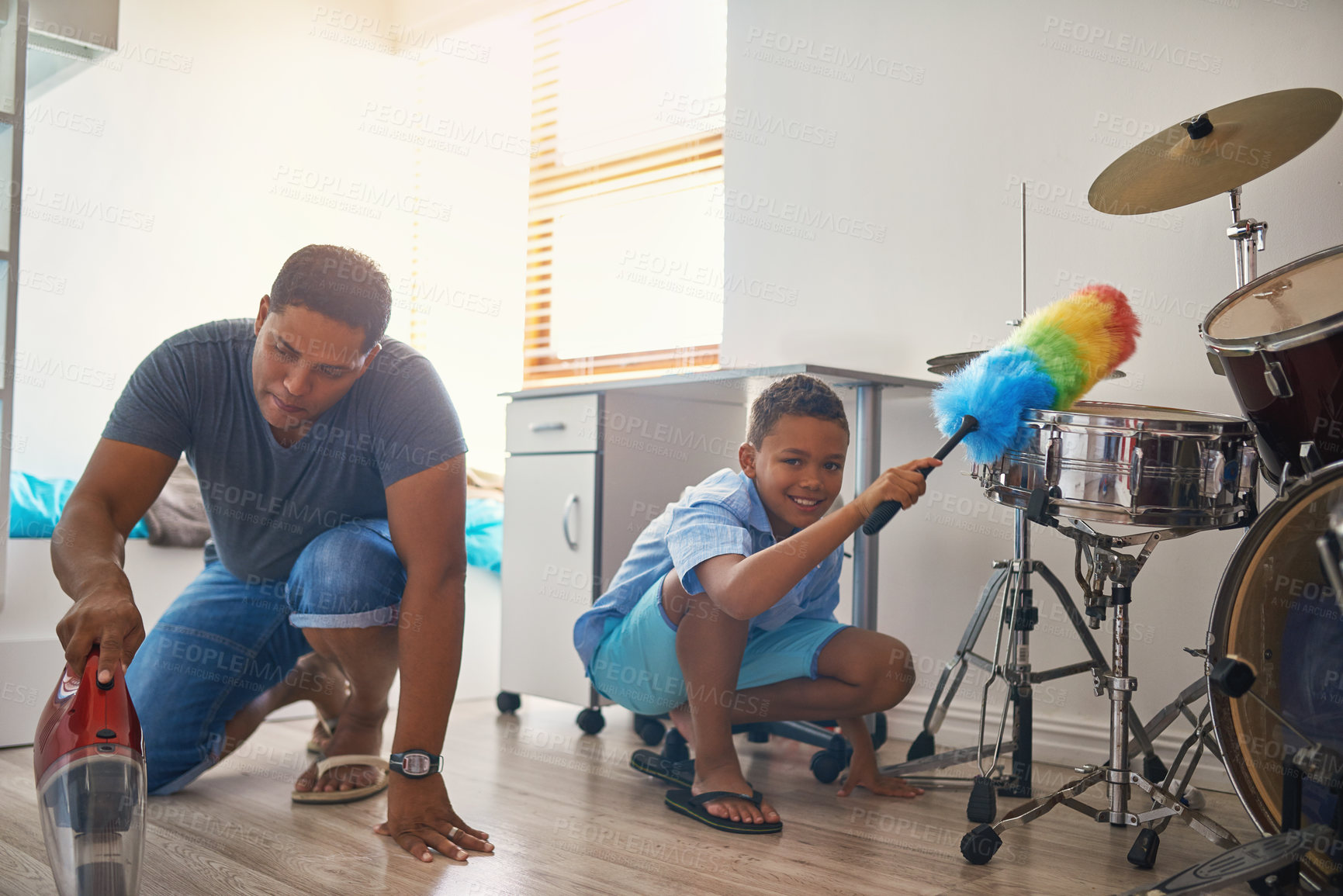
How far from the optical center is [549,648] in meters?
2.41

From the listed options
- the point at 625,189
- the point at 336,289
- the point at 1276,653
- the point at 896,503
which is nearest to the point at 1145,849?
the point at 1276,653

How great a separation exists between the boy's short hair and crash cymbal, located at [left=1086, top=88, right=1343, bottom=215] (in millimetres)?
560

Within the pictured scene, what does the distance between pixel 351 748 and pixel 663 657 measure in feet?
1.79

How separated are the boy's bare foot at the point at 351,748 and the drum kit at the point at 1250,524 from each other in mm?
952

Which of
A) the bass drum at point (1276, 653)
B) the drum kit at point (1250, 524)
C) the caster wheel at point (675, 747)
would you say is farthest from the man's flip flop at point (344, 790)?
the bass drum at point (1276, 653)

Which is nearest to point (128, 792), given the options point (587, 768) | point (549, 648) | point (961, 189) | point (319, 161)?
point (587, 768)

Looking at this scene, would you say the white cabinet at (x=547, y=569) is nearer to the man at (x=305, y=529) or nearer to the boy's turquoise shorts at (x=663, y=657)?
the boy's turquoise shorts at (x=663, y=657)

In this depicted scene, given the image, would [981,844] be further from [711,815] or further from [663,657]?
[663,657]

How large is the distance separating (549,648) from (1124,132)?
1.64 m

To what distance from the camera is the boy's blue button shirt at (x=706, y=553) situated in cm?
161

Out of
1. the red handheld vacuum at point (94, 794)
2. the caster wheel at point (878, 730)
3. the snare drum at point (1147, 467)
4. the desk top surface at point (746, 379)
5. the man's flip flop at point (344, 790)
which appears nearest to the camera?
the red handheld vacuum at point (94, 794)

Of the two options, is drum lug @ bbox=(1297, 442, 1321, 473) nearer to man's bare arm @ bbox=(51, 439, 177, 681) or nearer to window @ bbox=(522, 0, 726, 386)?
man's bare arm @ bbox=(51, 439, 177, 681)

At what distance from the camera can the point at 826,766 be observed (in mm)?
1868

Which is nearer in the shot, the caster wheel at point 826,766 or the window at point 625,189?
the caster wheel at point 826,766
